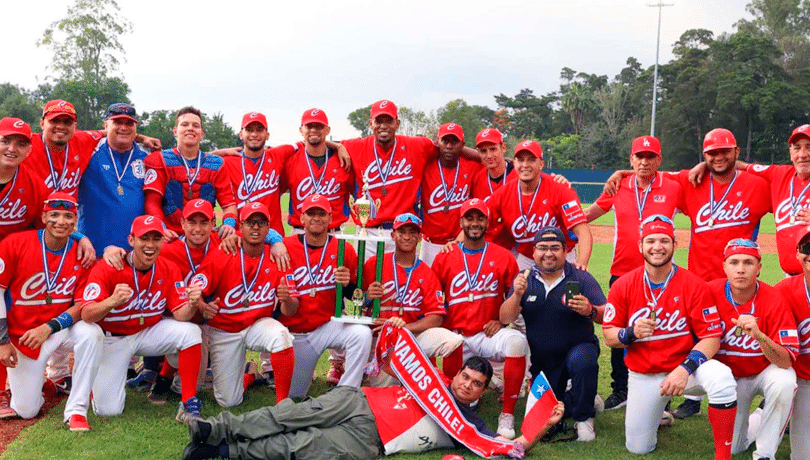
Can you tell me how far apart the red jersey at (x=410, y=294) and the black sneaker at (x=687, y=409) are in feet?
7.53

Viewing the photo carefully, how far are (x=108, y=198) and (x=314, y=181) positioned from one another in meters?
2.01

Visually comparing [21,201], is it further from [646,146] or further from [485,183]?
[646,146]

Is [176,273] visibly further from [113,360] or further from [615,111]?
[615,111]

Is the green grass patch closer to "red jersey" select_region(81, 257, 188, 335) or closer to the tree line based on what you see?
"red jersey" select_region(81, 257, 188, 335)

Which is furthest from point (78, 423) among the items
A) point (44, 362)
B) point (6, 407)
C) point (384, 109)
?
point (384, 109)

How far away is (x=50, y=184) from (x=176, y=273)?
154 centimetres

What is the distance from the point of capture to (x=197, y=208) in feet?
21.1

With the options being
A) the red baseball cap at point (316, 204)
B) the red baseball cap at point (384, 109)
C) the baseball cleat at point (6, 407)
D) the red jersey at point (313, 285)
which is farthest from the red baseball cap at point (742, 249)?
the baseball cleat at point (6, 407)

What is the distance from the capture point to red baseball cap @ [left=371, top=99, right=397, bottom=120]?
24.6 feet

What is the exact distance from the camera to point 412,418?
534 centimetres

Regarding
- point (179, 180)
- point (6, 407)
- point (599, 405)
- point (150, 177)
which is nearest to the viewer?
point (6, 407)

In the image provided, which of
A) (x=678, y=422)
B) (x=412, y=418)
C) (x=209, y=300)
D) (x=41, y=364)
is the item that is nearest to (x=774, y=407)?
(x=678, y=422)

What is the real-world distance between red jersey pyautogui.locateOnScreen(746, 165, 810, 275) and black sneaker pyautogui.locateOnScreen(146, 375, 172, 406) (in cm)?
566

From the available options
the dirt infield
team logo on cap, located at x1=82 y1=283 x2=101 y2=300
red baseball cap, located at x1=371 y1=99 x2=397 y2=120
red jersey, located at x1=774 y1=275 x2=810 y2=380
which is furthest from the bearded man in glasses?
the dirt infield
